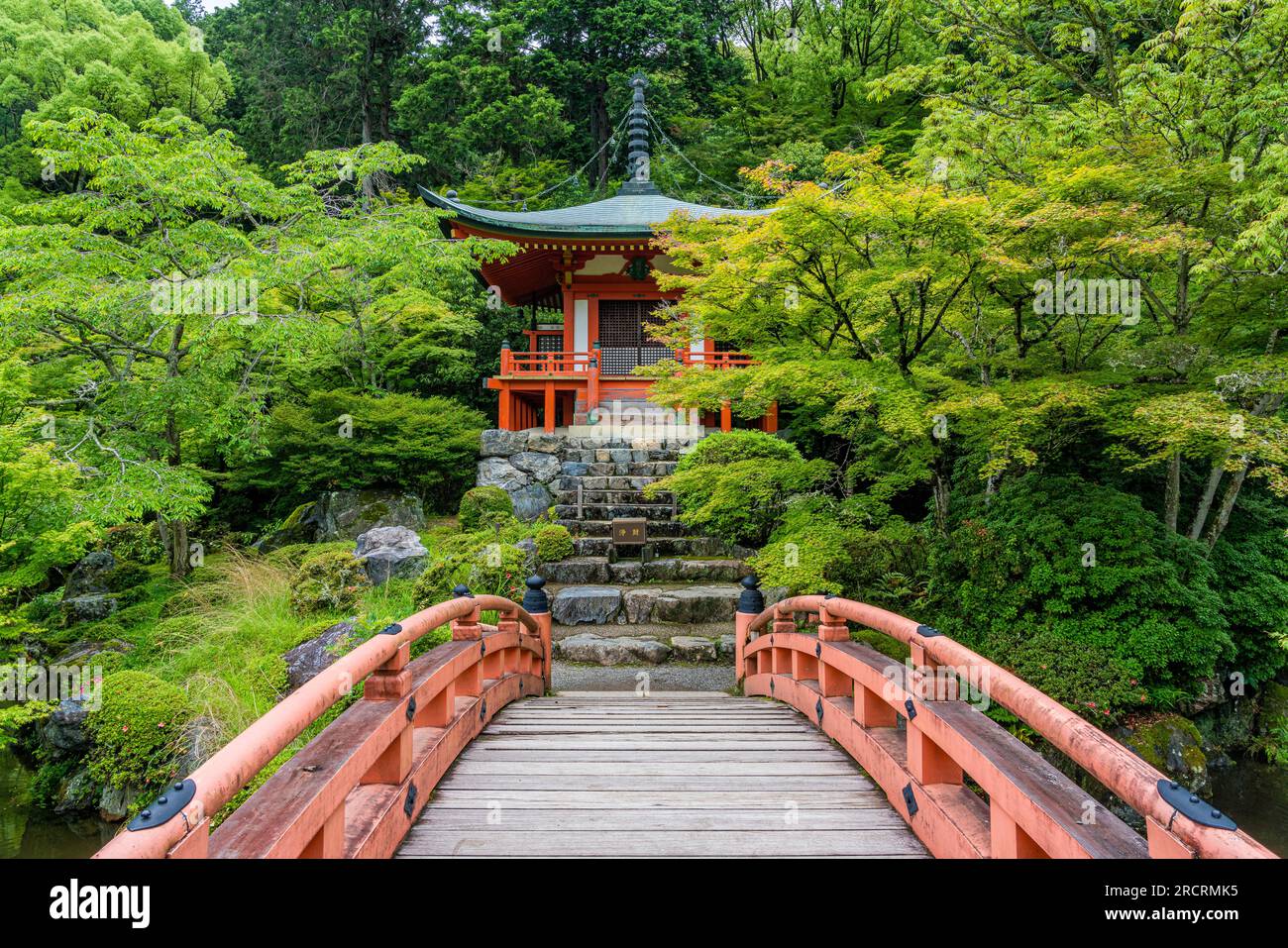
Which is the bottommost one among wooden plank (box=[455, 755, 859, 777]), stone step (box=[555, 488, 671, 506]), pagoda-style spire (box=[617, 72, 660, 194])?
wooden plank (box=[455, 755, 859, 777])

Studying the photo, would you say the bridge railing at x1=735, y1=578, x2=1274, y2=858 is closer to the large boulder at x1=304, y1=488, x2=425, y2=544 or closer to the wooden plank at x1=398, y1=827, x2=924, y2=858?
the wooden plank at x1=398, y1=827, x2=924, y2=858

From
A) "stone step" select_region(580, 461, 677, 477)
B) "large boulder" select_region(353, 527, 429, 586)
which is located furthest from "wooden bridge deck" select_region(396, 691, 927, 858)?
"stone step" select_region(580, 461, 677, 477)

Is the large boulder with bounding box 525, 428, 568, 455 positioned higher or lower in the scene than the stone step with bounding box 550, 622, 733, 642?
higher

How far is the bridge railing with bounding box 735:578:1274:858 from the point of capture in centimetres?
151

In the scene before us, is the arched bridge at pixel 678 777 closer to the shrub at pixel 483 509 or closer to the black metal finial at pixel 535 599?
the black metal finial at pixel 535 599

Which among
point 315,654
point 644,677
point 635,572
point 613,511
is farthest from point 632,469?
point 315,654

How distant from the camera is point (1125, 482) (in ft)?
22.7

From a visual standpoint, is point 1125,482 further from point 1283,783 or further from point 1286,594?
point 1283,783

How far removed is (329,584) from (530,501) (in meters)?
3.74

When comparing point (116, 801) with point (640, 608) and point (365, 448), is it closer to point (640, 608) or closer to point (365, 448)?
point (640, 608)

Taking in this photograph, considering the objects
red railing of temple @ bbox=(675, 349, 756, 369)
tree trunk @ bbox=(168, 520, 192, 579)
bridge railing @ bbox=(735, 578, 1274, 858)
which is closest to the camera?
bridge railing @ bbox=(735, 578, 1274, 858)

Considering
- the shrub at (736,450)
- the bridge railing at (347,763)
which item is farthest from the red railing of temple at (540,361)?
the bridge railing at (347,763)

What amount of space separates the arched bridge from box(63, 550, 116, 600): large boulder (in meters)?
8.12

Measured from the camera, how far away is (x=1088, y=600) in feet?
19.6
